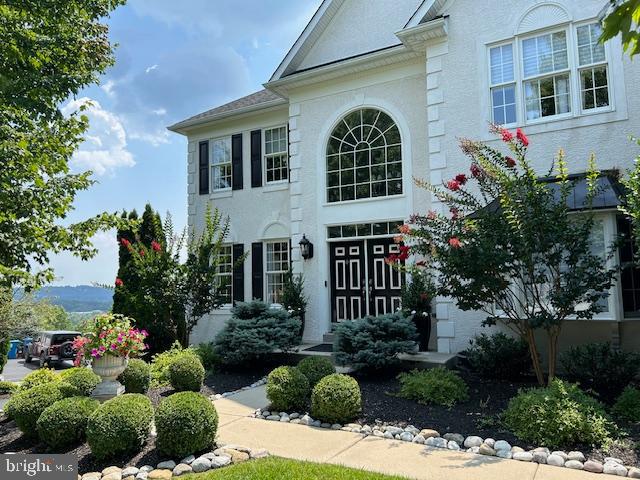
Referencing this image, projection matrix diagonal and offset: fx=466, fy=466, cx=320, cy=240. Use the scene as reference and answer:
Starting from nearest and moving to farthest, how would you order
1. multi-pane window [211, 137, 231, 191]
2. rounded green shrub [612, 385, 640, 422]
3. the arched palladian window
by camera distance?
1. rounded green shrub [612, 385, 640, 422]
2. the arched palladian window
3. multi-pane window [211, 137, 231, 191]

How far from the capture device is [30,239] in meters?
5.54

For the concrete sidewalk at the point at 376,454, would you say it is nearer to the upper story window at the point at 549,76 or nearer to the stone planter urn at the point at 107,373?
the stone planter urn at the point at 107,373

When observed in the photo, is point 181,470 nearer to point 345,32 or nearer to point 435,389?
point 435,389

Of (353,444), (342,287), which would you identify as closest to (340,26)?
(342,287)

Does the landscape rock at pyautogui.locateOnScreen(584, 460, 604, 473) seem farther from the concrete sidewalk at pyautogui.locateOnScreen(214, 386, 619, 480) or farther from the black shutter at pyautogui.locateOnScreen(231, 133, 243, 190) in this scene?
the black shutter at pyautogui.locateOnScreen(231, 133, 243, 190)

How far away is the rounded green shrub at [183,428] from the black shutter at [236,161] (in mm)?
9462

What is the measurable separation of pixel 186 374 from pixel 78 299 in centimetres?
10124

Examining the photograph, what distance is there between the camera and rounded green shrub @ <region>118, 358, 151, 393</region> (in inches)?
293

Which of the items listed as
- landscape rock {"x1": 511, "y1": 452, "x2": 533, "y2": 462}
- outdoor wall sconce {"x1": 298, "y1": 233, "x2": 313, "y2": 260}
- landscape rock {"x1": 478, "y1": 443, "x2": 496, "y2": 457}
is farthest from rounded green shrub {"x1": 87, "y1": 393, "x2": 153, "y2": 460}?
outdoor wall sconce {"x1": 298, "y1": 233, "x2": 313, "y2": 260}

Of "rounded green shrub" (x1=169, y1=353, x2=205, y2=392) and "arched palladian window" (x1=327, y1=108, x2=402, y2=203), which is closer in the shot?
"rounded green shrub" (x1=169, y1=353, x2=205, y2=392)

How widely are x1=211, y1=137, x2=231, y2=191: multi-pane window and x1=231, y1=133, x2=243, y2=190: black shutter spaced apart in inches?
7.8

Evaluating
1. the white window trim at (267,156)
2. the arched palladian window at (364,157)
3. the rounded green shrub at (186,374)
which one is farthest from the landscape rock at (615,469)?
the white window trim at (267,156)

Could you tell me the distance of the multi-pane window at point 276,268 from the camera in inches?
508

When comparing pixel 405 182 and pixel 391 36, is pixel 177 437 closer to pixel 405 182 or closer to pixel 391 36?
pixel 405 182
